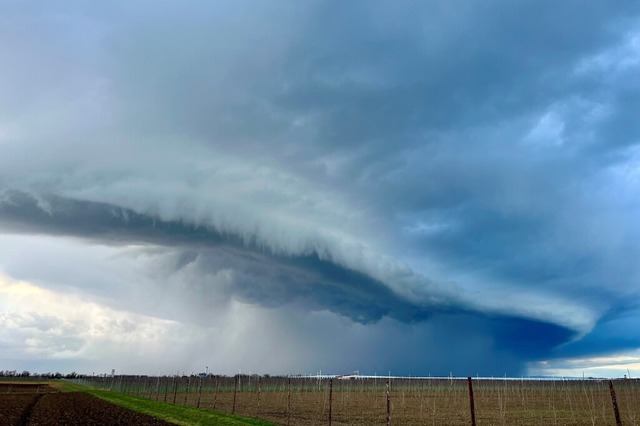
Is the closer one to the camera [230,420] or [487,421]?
[230,420]

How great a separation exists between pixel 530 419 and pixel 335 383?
108663mm

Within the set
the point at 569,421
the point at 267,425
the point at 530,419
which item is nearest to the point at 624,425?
the point at 569,421

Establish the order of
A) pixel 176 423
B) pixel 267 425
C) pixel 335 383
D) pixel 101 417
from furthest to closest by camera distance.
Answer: pixel 335 383 → pixel 101 417 → pixel 176 423 → pixel 267 425

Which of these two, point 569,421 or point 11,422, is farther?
point 569,421

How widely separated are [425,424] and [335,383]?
114 meters

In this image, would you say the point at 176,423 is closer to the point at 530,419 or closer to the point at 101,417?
the point at 101,417

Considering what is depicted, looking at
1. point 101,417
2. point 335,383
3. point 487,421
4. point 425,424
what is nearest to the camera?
point 101,417

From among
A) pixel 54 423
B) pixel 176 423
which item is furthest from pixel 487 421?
pixel 54 423

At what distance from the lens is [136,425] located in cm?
2689

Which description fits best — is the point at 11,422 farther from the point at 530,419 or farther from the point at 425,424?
the point at 530,419

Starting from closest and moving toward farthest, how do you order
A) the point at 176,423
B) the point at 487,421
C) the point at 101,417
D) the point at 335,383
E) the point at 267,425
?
the point at 267,425
the point at 176,423
the point at 101,417
the point at 487,421
the point at 335,383

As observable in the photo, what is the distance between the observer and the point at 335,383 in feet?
467

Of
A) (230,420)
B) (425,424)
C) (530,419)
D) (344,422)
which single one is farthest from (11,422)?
(530,419)

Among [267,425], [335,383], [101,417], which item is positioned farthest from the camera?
[335,383]
